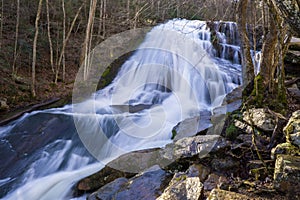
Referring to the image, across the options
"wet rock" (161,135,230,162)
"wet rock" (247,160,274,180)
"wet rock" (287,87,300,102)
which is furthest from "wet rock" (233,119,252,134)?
"wet rock" (287,87,300,102)

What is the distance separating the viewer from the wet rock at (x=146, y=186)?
3172 mm

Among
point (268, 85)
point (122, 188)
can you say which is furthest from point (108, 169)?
point (268, 85)

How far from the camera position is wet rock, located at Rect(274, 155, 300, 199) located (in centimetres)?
212

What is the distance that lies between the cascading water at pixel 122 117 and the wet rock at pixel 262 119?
4.65ft

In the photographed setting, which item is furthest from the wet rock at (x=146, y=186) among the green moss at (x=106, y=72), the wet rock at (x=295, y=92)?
the green moss at (x=106, y=72)

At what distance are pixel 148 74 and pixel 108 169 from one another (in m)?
6.66

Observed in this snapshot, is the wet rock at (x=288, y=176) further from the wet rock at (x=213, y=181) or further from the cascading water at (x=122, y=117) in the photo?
the cascading water at (x=122, y=117)

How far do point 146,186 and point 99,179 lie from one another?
3.91 ft

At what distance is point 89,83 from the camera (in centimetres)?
1001

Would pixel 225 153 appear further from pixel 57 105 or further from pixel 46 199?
pixel 57 105

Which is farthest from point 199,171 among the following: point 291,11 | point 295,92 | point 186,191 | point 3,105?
point 3,105

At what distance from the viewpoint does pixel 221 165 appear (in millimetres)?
3145

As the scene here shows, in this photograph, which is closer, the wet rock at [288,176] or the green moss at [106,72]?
the wet rock at [288,176]

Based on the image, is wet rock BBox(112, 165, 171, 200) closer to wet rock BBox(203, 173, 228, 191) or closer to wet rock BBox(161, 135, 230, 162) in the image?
wet rock BBox(161, 135, 230, 162)
